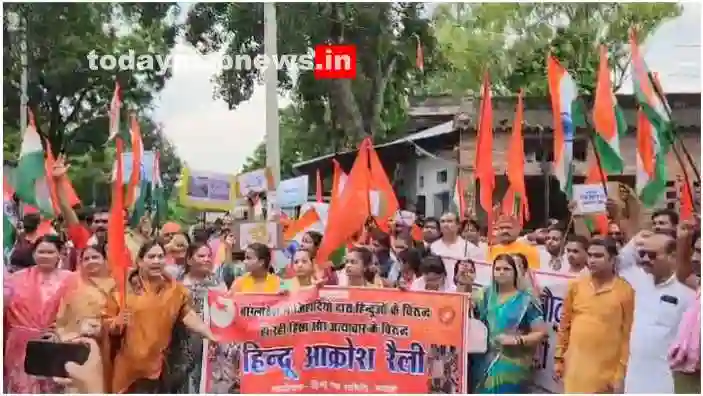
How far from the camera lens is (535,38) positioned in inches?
248

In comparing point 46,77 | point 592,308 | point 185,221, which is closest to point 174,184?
point 185,221

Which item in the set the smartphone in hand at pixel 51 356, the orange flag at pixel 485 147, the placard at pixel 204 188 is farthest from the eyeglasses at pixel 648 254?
the smartphone in hand at pixel 51 356

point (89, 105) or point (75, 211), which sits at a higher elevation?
point (89, 105)

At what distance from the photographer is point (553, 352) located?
6355mm

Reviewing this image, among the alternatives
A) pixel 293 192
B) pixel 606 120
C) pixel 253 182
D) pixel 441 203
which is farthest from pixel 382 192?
pixel 606 120

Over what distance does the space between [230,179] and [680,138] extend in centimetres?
192

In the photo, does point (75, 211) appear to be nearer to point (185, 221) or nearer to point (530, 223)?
point (185, 221)

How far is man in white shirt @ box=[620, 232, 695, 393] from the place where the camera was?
20.6 feet

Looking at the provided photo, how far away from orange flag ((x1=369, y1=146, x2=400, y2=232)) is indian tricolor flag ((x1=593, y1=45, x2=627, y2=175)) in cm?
90

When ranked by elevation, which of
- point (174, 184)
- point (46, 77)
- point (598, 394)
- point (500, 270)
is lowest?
point (598, 394)

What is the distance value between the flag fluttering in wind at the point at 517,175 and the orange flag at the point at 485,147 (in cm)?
8

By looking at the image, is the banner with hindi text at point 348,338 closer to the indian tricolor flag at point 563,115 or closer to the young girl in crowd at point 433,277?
the young girl in crowd at point 433,277

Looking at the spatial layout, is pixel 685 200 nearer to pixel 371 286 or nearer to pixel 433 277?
pixel 433 277

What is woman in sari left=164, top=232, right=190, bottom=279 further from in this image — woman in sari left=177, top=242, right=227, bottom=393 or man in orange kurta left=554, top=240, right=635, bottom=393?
man in orange kurta left=554, top=240, right=635, bottom=393
